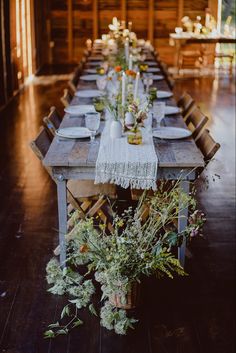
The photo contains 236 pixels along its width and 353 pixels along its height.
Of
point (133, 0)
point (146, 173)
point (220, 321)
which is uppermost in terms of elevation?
point (133, 0)

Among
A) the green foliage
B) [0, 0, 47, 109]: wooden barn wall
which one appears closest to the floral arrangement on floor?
the green foliage

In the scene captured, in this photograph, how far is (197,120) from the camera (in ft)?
16.0

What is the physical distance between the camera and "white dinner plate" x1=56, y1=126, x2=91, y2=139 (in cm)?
418

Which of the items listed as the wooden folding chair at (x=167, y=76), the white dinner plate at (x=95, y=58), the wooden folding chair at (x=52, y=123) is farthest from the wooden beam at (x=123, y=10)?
the wooden folding chair at (x=52, y=123)

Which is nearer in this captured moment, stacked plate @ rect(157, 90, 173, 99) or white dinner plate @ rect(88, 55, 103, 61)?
stacked plate @ rect(157, 90, 173, 99)

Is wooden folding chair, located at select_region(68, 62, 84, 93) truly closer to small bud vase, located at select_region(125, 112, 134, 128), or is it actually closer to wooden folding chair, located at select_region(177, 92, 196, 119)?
wooden folding chair, located at select_region(177, 92, 196, 119)

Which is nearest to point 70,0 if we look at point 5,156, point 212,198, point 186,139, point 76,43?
point 76,43

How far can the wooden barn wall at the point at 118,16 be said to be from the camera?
46.6 feet

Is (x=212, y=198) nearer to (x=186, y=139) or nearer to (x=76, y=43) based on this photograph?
(x=186, y=139)

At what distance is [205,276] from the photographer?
404 centimetres

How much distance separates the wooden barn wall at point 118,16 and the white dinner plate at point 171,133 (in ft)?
33.8

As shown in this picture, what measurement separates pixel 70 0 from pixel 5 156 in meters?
8.47

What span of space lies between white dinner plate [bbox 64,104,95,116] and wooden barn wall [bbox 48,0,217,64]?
9516 millimetres

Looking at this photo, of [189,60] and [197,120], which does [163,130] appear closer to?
[197,120]
